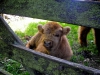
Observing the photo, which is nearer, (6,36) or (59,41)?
(6,36)

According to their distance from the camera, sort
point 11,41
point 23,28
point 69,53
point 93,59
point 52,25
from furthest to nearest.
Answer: point 23,28, point 93,59, point 69,53, point 52,25, point 11,41

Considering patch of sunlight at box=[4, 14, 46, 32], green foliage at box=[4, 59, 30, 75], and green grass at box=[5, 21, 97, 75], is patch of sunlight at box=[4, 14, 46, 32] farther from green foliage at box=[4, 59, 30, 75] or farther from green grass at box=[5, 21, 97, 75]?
green foliage at box=[4, 59, 30, 75]

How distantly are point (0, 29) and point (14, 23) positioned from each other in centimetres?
605

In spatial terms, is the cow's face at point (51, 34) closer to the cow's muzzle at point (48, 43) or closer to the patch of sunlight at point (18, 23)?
the cow's muzzle at point (48, 43)

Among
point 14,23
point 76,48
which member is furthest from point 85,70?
point 14,23

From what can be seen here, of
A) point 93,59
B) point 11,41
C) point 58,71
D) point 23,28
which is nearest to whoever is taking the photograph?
point 58,71

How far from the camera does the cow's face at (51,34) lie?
524cm

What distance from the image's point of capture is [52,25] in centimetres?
541

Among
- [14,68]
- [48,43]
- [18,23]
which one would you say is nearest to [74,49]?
[14,68]

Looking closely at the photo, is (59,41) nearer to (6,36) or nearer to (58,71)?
(6,36)

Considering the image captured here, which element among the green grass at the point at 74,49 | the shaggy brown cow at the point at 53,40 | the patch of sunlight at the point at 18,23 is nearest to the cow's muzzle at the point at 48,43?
the shaggy brown cow at the point at 53,40

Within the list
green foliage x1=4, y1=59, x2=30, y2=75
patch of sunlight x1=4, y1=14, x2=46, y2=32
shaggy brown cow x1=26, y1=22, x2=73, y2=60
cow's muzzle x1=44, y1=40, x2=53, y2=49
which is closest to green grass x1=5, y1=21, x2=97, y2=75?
green foliage x1=4, y1=59, x2=30, y2=75

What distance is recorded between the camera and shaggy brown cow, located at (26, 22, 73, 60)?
5277mm

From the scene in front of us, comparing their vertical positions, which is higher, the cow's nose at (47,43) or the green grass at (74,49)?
the cow's nose at (47,43)
